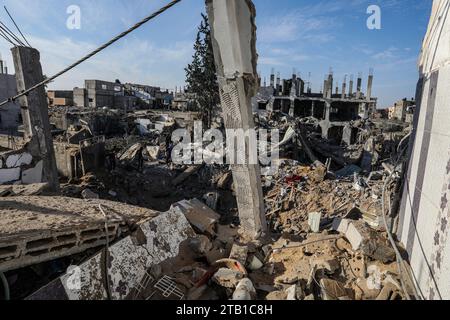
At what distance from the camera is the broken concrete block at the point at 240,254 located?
3.97 metres

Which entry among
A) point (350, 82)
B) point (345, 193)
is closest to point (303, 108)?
point (350, 82)

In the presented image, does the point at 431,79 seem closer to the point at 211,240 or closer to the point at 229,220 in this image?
the point at 211,240

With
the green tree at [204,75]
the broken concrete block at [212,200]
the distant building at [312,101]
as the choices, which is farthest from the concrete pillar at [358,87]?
the broken concrete block at [212,200]

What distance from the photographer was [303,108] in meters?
39.0

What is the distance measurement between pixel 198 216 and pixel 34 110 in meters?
5.90

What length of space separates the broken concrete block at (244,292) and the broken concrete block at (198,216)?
1.51 meters

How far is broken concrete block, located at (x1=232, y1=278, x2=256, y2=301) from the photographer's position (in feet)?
10.1

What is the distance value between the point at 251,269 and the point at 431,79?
3.50 meters

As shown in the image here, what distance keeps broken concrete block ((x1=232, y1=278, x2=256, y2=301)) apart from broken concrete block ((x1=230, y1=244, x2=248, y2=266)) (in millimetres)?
614

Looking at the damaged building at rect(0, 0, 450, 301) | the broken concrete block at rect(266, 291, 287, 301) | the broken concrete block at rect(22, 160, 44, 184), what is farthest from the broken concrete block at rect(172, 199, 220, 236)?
the broken concrete block at rect(22, 160, 44, 184)

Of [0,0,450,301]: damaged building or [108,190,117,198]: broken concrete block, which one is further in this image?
[108,190,117,198]: broken concrete block

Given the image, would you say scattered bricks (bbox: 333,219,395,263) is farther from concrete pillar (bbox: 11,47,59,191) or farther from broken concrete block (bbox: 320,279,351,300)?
concrete pillar (bbox: 11,47,59,191)
